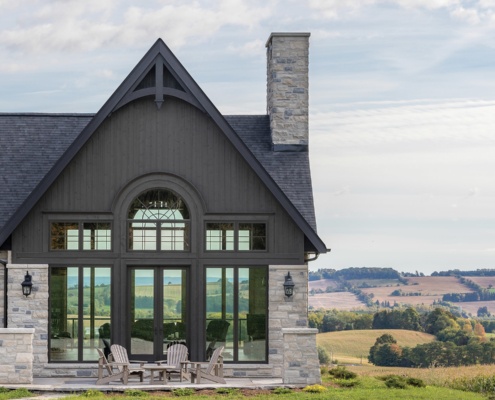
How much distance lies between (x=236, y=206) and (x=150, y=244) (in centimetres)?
228

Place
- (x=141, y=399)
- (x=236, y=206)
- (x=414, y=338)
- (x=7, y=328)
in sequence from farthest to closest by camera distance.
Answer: (x=414, y=338) → (x=236, y=206) → (x=7, y=328) → (x=141, y=399)

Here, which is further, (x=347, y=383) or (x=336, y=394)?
(x=347, y=383)

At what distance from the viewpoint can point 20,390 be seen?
19312 mm

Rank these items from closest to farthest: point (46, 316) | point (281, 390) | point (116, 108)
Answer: point (281, 390), point (116, 108), point (46, 316)

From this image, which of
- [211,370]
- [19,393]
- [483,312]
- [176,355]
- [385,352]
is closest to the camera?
[19,393]

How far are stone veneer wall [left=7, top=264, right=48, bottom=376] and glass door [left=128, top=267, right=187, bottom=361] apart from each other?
2053mm

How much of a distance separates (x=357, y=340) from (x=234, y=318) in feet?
94.4

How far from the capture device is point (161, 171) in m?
21.6

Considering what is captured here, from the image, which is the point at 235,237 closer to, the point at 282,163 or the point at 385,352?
the point at 282,163

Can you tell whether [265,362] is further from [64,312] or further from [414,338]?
[414,338]

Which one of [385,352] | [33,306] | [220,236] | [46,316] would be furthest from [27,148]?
[385,352]

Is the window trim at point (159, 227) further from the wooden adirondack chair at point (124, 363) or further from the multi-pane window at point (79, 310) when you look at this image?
the wooden adirondack chair at point (124, 363)

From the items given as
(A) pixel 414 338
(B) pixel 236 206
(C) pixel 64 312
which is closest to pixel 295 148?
(B) pixel 236 206

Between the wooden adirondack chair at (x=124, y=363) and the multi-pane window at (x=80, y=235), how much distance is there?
247 centimetres
